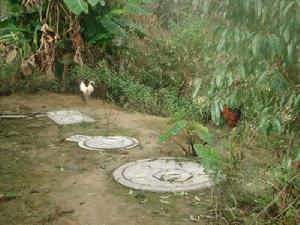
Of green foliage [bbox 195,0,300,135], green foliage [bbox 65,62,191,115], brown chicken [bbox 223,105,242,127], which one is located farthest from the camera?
green foliage [bbox 65,62,191,115]

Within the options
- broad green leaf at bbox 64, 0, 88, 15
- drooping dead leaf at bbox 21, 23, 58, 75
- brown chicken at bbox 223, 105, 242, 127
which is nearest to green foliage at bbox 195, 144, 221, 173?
brown chicken at bbox 223, 105, 242, 127

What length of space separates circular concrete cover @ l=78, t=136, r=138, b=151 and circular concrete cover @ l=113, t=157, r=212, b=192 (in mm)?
805

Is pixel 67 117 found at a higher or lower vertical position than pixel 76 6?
lower

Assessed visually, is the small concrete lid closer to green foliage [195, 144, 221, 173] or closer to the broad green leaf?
the broad green leaf

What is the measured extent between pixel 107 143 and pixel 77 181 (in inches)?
58.2

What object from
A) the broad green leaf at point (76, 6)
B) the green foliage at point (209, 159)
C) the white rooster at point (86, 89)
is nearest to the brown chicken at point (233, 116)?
the green foliage at point (209, 159)

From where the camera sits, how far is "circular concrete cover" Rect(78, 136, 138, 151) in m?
6.36

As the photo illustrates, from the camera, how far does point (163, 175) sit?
5.17 m

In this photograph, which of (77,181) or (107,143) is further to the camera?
(107,143)

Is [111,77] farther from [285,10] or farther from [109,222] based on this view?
[285,10]

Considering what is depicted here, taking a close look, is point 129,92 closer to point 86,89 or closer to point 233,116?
point 86,89

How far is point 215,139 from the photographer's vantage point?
7000 mm

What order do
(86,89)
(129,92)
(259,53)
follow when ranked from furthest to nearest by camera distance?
(129,92) < (86,89) < (259,53)

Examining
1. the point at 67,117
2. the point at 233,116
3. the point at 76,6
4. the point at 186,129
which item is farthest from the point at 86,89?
the point at 186,129
